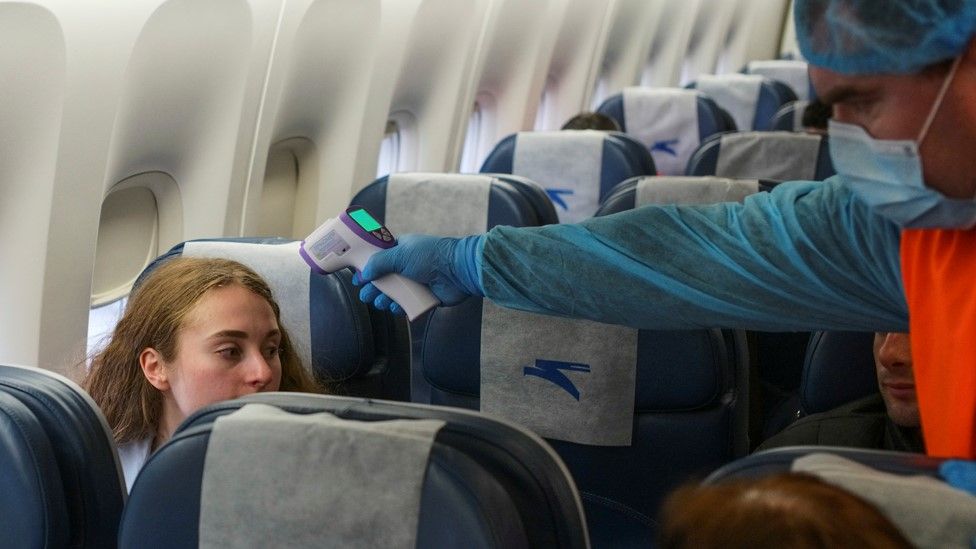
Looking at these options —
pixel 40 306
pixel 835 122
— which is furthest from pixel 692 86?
pixel 835 122

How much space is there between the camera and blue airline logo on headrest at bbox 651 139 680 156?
7.27 m

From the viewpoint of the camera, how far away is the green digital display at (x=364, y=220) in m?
2.51

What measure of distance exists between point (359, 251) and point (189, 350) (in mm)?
408

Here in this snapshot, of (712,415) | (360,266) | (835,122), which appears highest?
(835,122)

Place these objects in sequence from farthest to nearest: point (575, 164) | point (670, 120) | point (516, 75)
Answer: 1. point (516, 75)
2. point (670, 120)
3. point (575, 164)

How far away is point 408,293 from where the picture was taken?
2.47m

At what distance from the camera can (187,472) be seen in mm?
1609

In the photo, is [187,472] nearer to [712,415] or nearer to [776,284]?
[776,284]

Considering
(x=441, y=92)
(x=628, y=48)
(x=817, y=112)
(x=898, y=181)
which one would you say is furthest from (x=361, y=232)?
(x=628, y=48)

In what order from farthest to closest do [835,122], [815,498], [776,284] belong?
[776,284], [835,122], [815,498]

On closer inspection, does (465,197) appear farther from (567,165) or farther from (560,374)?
(567,165)

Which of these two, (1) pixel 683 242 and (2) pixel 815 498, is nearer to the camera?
(2) pixel 815 498

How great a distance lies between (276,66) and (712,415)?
104 inches

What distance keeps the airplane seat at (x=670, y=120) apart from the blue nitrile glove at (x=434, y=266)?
15.8 ft
